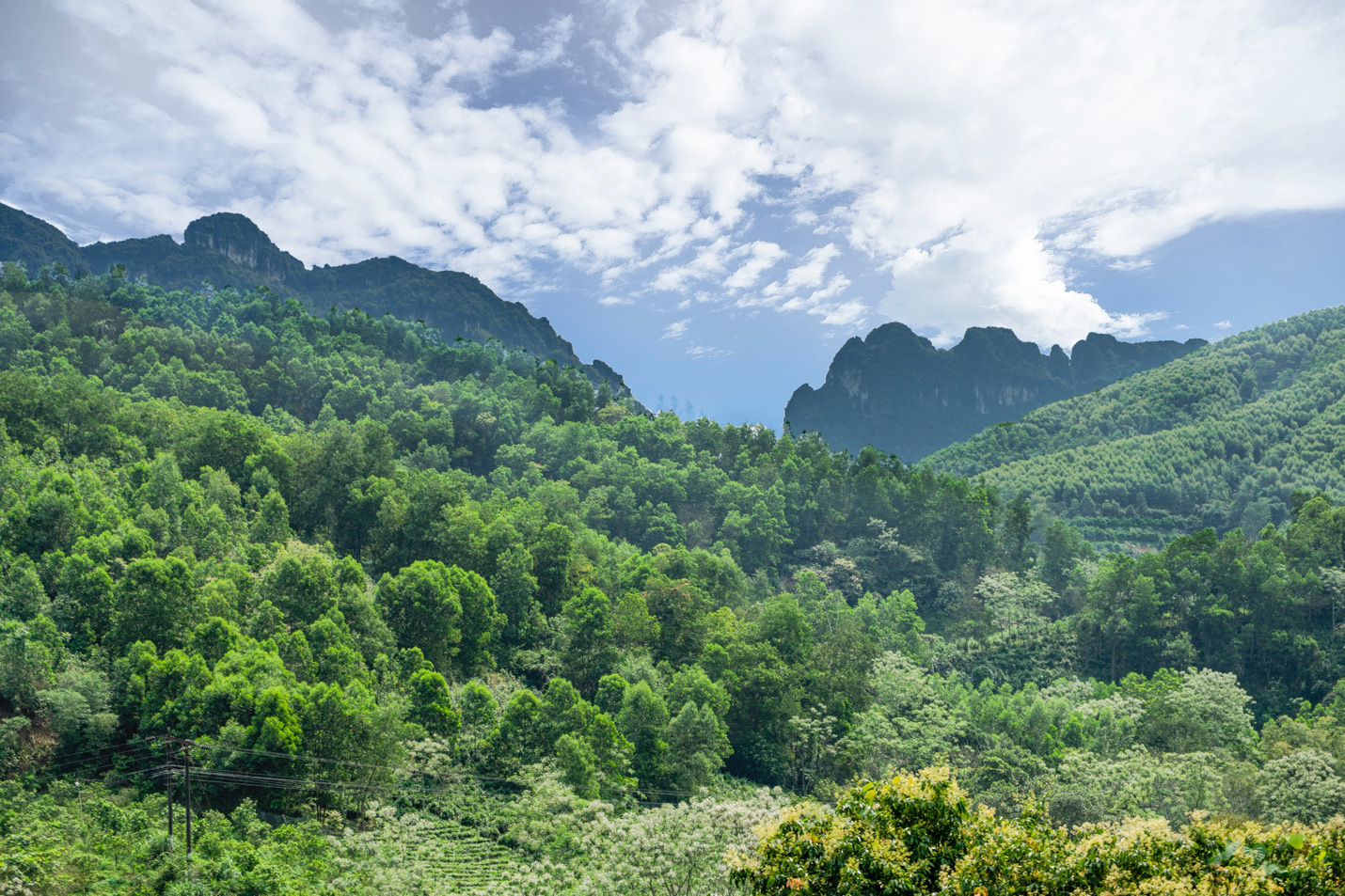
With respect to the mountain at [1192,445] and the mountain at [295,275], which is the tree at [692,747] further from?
the mountain at [295,275]

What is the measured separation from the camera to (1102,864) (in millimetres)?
9602

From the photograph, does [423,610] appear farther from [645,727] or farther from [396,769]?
[645,727]

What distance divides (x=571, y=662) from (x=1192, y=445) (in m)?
80.8

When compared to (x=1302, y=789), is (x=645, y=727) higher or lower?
lower

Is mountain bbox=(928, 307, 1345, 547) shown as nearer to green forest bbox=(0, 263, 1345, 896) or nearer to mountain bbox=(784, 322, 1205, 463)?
green forest bbox=(0, 263, 1345, 896)

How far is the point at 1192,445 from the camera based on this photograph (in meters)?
89.9

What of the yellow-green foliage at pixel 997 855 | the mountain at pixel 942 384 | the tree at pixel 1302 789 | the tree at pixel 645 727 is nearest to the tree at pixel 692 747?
the tree at pixel 645 727

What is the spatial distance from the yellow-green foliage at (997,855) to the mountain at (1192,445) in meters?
67.0

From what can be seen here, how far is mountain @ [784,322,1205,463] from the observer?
192375 millimetres

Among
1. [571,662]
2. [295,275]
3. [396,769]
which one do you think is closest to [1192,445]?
[571,662]

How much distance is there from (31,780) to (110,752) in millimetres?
2064

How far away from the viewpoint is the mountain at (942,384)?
192 m

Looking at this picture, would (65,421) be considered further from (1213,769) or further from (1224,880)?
(1213,769)

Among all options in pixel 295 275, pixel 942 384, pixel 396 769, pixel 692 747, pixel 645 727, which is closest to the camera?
pixel 396 769
